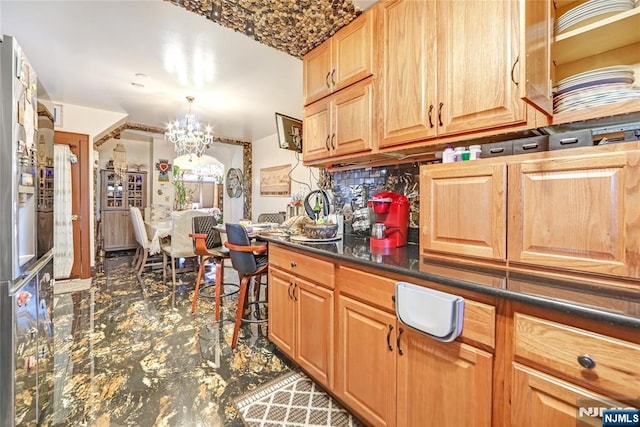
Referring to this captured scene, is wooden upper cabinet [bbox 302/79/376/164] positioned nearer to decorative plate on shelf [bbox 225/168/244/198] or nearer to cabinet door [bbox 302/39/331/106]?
cabinet door [bbox 302/39/331/106]

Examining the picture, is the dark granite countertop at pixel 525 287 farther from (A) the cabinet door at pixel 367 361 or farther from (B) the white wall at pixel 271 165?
(B) the white wall at pixel 271 165

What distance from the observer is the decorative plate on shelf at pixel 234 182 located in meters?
7.06

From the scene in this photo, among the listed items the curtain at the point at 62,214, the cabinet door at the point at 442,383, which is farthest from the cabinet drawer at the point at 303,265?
the curtain at the point at 62,214

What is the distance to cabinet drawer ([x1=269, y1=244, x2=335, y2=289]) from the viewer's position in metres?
1.51

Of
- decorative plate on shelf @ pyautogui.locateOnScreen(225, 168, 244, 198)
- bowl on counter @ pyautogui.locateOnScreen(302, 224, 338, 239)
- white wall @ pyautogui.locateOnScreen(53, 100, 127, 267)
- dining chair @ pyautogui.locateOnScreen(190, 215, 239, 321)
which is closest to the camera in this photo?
bowl on counter @ pyautogui.locateOnScreen(302, 224, 338, 239)

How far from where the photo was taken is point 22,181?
117 cm

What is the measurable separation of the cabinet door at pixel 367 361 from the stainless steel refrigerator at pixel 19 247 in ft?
4.60

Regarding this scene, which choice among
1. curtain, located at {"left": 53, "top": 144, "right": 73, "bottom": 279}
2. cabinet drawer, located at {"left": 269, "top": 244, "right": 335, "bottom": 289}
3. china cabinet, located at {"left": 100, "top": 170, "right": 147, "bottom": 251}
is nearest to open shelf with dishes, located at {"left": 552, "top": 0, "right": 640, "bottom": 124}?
cabinet drawer, located at {"left": 269, "top": 244, "right": 335, "bottom": 289}

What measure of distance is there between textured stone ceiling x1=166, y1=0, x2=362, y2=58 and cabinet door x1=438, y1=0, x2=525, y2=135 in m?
0.70

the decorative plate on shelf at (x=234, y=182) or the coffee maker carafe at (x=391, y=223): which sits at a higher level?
the decorative plate on shelf at (x=234, y=182)

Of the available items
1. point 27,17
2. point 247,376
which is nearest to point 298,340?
point 247,376

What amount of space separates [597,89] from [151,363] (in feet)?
9.46

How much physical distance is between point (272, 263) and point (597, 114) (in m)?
1.84

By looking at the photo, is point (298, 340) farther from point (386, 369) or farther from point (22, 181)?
point (22, 181)
